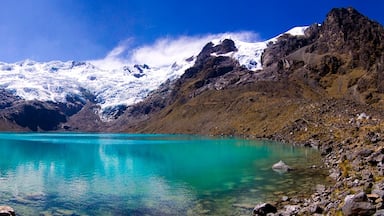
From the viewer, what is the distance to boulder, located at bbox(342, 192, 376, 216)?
72.9 ft

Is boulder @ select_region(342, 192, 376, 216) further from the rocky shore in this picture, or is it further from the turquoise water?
the turquoise water

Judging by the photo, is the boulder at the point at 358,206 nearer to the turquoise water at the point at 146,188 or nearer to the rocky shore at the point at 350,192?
the rocky shore at the point at 350,192

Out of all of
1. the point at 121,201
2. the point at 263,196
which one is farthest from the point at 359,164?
the point at 121,201

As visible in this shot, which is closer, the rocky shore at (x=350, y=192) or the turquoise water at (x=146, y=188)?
the rocky shore at (x=350, y=192)

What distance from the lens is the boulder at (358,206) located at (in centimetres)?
2223

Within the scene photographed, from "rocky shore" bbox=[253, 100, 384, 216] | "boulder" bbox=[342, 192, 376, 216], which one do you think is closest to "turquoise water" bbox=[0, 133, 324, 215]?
"rocky shore" bbox=[253, 100, 384, 216]

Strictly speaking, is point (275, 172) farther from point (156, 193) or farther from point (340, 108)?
point (340, 108)

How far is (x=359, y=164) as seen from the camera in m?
43.2

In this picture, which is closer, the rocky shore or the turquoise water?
the rocky shore

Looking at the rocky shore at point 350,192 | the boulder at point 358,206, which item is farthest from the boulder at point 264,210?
the boulder at point 358,206

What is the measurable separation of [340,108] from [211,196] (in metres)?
122

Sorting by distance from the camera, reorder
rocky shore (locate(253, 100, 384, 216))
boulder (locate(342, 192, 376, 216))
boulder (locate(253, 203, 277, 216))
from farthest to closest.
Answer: boulder (locate(253, 203, 277, 216)) < rocky shore (locate(253, 100, 384, 216)) < boulder (locate(342, 192, 376, 216))

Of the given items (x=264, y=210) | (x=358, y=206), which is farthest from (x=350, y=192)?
(x=358, y=206)

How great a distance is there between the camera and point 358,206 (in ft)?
74.5
